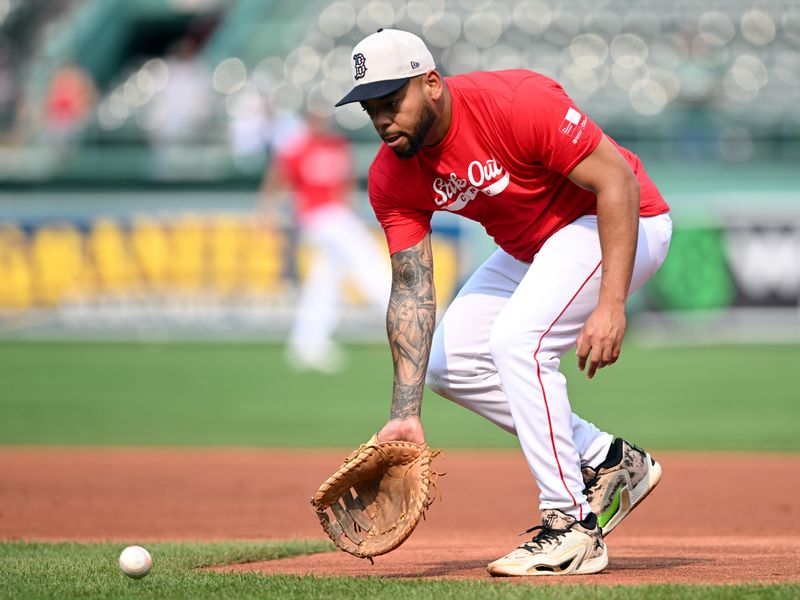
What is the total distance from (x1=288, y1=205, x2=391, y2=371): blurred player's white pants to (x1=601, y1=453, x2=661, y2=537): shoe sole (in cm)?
827

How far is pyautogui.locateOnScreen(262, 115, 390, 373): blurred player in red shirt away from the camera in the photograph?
43.6 ft

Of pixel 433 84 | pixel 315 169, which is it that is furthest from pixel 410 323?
pixel 315 169

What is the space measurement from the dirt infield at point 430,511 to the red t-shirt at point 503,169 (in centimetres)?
130

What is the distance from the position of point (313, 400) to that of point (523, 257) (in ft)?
22.2

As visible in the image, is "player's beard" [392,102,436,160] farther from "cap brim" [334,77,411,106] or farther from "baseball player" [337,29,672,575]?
"cap brim" [334,77,411,106]

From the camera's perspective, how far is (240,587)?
427 cm

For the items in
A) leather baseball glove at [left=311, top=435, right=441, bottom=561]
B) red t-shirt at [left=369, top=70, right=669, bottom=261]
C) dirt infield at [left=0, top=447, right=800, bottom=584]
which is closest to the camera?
red t-shirt at [left=369, top=70, right=669, bottom=261]

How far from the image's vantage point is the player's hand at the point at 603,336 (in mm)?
4289

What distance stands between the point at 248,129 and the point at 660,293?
590 cm

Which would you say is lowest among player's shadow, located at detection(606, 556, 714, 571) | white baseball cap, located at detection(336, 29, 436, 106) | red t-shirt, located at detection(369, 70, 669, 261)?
player's shadow, located at detection(606, 556, 714, 571)

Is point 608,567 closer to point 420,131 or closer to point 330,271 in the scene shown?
point 420,131

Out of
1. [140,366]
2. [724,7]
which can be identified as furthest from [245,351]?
[724,7]

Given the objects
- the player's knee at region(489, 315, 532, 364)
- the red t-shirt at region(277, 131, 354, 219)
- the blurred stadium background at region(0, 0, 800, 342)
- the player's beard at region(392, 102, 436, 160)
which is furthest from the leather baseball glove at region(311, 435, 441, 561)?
the blurred stadium background at region(0, 0, 800, 342)

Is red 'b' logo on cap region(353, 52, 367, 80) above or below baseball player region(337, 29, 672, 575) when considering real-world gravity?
above
